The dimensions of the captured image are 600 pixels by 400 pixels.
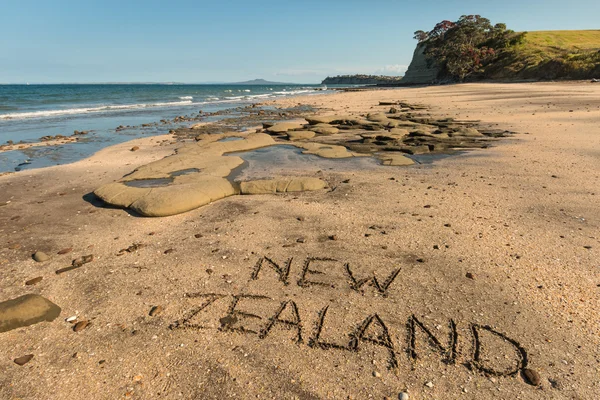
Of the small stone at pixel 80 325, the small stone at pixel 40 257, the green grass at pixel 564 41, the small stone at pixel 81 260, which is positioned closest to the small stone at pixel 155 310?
the small stone at pixel 80 325

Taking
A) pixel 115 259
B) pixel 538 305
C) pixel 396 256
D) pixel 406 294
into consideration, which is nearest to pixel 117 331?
pixel 115 259

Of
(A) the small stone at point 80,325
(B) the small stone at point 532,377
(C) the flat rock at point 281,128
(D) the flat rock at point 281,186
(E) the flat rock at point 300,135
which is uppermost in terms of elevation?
(C) the flat rock at point 281,128

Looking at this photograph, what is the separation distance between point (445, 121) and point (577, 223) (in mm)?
11781

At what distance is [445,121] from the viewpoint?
51.6 ft

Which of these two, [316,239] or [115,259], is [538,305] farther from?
[115,259]

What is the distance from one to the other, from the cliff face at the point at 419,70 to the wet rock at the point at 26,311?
3203 inches

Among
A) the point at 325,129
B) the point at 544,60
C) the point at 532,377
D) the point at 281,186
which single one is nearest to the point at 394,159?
the point at 281,186

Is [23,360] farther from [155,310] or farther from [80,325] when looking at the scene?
[155,310]

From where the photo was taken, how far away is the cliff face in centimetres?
7724

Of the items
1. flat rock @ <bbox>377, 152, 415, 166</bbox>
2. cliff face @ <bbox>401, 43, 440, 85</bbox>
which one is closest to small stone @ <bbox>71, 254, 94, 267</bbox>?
flat rock @ <bbox>377, 152, 415, 166</bbox>

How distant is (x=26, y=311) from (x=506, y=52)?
209 ft

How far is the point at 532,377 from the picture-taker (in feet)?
8.39

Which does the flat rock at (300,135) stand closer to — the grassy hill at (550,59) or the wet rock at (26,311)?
the wet rock at (26,311)

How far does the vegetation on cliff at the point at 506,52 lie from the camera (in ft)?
128
